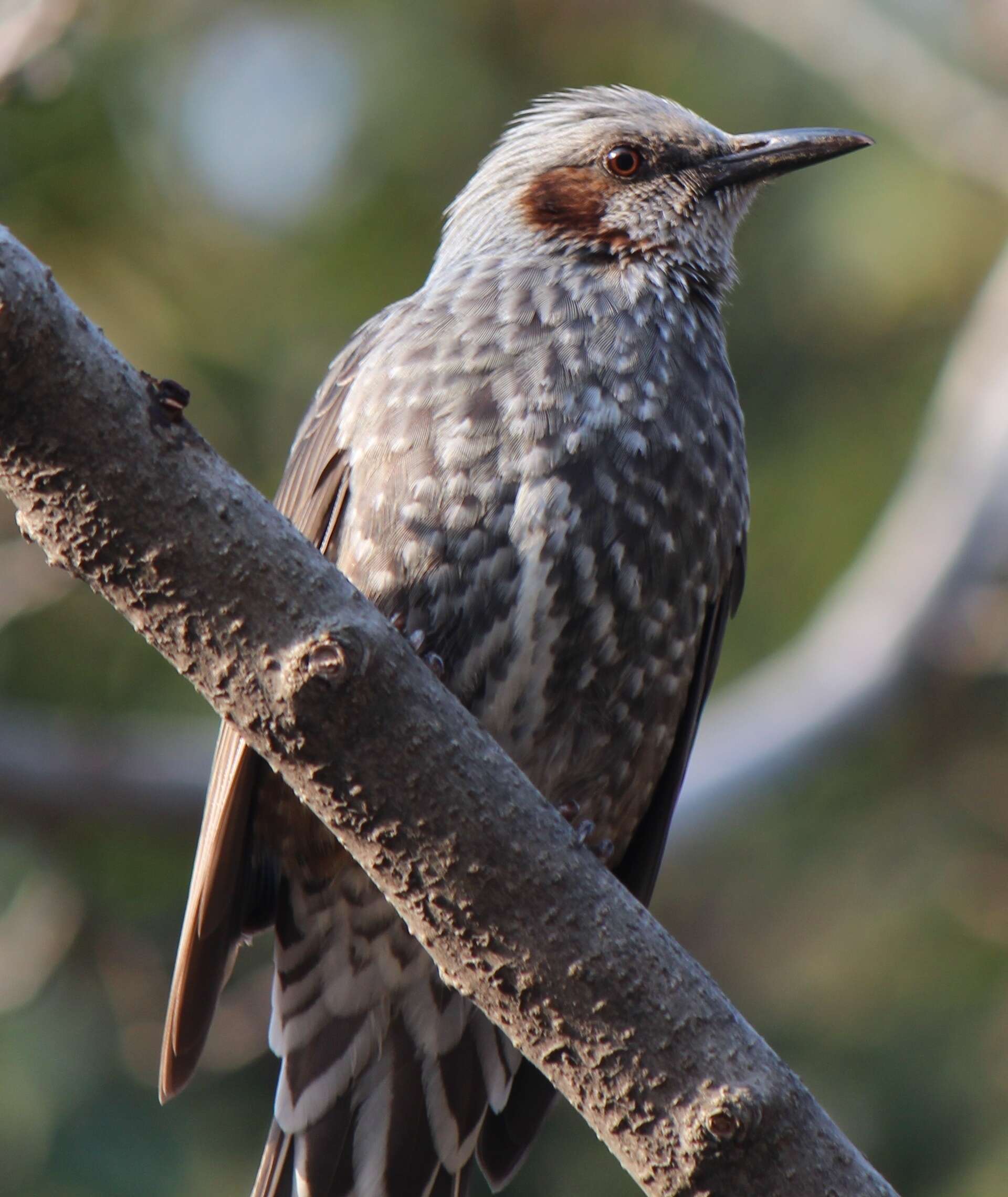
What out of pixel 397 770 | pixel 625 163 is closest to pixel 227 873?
pixel 397 770

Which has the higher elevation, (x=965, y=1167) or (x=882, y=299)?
(x=882, y=299)

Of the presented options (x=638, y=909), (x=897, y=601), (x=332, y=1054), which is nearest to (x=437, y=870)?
(x=638, y=909)

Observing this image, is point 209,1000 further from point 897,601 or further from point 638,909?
point 897,601

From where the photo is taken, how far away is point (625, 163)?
3529mm

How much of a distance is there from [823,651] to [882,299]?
5.55 feet

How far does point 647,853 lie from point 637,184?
1357mm

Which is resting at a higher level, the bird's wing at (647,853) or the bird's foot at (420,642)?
the bird's foot at (420,642)

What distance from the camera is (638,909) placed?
2129 mm

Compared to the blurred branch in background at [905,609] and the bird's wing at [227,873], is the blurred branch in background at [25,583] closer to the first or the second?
the bird's wing at [227,873]

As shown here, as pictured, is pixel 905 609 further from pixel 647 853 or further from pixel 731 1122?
pixel 731 1122

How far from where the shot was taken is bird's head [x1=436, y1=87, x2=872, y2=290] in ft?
11.2

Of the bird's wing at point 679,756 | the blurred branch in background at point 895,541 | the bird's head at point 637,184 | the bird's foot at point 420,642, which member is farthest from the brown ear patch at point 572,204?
the blurred branch in background at point 895,541

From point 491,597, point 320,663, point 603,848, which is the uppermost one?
point 320,663

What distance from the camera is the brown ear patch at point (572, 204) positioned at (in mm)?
3436
